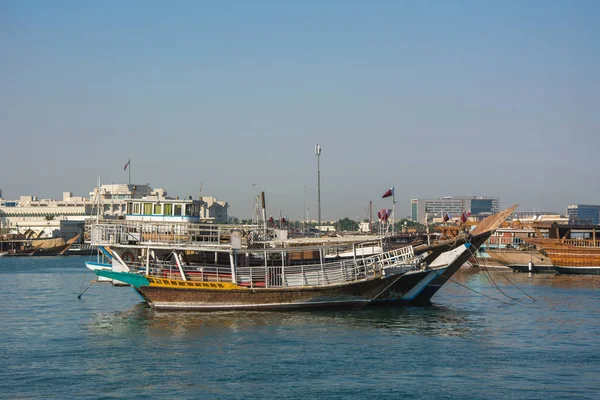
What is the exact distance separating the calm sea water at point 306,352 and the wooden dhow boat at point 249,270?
876mm

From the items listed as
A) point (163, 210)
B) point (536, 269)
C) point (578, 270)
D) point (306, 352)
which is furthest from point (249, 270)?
point (536, 269)

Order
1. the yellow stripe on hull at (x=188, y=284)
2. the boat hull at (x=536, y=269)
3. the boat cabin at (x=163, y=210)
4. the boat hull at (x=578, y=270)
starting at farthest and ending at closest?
the boat hull at (x=536, y=269)
the boat hull at (x=578, y=270)
the boat cabin at (x=163, y=210)
the yellow stripe on hull at (x=188, y=284)

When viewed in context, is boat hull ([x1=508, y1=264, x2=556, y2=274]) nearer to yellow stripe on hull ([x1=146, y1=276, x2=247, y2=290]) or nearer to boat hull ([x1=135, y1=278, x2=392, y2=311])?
boat hull ([x1=135, y1=278, x2=392, y2=311])

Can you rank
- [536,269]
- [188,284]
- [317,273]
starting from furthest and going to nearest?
[536,269] → [317,273] → [188,284]

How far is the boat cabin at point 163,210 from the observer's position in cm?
4675

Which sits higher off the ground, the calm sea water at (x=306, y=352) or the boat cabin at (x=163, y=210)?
the boat cabin at (x=163, y=210)

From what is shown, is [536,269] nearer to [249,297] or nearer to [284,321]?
[249,297]

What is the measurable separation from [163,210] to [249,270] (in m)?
8.69

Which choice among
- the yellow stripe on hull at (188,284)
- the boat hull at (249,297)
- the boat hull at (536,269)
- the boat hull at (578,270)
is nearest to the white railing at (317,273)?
the boat hull at (249,297)

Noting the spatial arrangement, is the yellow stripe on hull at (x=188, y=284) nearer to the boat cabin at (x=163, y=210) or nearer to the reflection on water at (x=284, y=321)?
the reflection on water at (x=284, y=321)

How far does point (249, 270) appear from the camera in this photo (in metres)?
41.2

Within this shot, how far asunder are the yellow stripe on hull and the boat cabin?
22.1 feet

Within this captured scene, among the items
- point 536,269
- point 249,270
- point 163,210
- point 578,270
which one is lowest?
point 536,269

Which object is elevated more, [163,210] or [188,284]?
[163,210]
